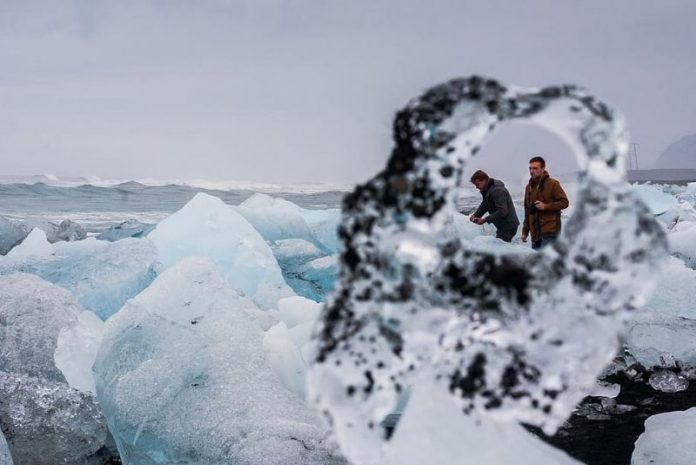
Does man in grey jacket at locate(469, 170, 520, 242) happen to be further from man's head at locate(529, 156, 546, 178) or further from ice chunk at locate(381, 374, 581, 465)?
ice chunk at locate(381, 374, 581, 465)

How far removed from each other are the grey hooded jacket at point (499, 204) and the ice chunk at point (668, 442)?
14.1 ft

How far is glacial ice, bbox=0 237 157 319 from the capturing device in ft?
18.9

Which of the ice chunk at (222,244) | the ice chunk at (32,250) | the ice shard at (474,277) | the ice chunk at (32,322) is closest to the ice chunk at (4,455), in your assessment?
the ice chunk at (32,322)

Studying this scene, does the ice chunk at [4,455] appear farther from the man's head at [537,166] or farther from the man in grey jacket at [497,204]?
the man in grey jacket at [497,204]

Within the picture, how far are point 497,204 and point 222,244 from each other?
126 inches

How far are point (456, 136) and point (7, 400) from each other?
3705 millimetres

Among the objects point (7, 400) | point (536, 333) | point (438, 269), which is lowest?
point (7, 400)

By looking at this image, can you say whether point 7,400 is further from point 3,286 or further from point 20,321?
point 3,286

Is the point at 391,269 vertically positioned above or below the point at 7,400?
above

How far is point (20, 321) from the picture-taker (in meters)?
4.69

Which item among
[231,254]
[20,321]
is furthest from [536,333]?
[231,254]

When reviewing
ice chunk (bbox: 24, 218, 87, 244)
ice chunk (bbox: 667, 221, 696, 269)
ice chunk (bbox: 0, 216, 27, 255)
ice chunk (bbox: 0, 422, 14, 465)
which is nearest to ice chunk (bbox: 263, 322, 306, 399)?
ice chunk (bbox: 0, 422, 14, 465)

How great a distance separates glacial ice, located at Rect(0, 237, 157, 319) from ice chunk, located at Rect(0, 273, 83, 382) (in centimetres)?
72

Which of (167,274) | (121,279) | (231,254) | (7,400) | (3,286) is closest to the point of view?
(7,400)
